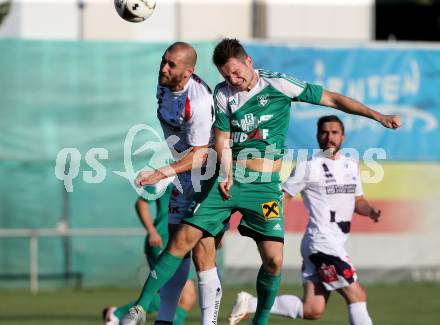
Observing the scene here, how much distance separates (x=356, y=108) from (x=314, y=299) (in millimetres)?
2400

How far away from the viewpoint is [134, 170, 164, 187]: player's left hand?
9.18 meters

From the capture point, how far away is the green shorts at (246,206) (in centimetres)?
956

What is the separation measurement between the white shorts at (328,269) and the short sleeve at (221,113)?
1.96 metres

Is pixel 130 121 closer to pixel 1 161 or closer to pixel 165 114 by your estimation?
pixel 1 161

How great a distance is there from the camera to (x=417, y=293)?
57.8ft

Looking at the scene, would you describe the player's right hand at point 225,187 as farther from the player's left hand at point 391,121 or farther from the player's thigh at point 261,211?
the player's left hand at point 391,121

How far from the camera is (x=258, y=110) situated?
9750mm

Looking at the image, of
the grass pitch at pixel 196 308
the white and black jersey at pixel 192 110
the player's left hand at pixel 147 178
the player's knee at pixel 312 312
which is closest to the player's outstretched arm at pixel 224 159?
the white and black jersey at pixel 192 110

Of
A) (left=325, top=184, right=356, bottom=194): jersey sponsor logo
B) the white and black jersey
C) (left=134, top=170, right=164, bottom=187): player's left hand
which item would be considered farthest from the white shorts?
(left=134, top=170, right=164, bottom=187): player's left hand

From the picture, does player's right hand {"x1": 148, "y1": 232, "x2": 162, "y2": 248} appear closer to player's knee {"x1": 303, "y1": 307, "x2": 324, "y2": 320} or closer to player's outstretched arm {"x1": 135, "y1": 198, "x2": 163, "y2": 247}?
player's outstretched arm {"x1": 135, "y1": 198, "x2": 163, "y2": 247}

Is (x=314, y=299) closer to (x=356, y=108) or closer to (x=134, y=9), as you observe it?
(x=356, y=108)

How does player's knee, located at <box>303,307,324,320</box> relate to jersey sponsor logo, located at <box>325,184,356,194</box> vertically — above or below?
below

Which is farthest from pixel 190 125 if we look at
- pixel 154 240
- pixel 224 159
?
pixel 154 240

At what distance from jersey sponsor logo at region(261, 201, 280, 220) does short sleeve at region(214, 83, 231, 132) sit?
71 centimetres
